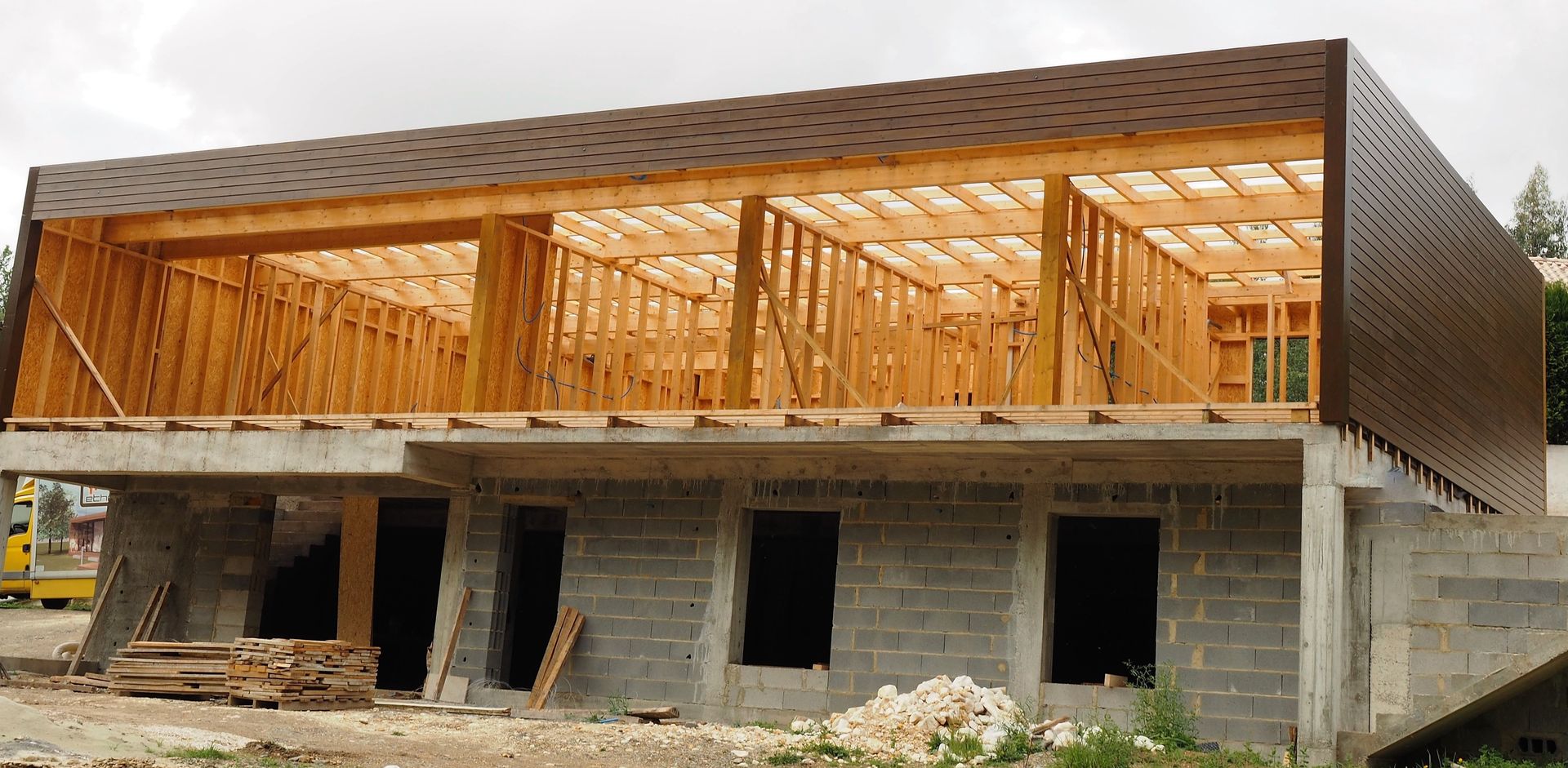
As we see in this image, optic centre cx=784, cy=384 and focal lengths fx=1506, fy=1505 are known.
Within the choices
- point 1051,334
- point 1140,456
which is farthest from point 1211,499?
point 1051,334

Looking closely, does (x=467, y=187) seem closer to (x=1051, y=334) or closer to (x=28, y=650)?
(x=1051, y=334)

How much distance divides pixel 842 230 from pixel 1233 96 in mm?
5742

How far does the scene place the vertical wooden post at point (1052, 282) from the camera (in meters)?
14.8

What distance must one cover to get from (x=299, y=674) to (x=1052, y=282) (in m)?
9.13

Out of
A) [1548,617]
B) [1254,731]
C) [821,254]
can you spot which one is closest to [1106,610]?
[1254,731]

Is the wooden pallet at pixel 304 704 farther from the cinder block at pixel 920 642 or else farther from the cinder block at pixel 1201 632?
the cinder block at pixel 1201 632

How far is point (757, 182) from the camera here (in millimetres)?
16641

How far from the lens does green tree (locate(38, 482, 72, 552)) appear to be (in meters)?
54.7

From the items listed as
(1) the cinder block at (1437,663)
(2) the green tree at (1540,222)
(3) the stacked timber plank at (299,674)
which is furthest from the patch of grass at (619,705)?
(2) the green tree at (1540,222)

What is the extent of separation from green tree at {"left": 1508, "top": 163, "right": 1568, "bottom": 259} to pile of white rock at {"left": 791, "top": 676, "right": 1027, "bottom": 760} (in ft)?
155

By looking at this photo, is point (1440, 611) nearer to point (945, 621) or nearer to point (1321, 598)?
point (1321, 598)

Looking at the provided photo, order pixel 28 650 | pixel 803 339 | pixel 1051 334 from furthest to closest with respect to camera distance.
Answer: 1. pixel 28 650
2. pixel 803 339
3. pixel 1051 334

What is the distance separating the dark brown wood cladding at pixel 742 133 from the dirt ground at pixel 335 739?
20.3 feet

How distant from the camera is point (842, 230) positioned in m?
18.5
